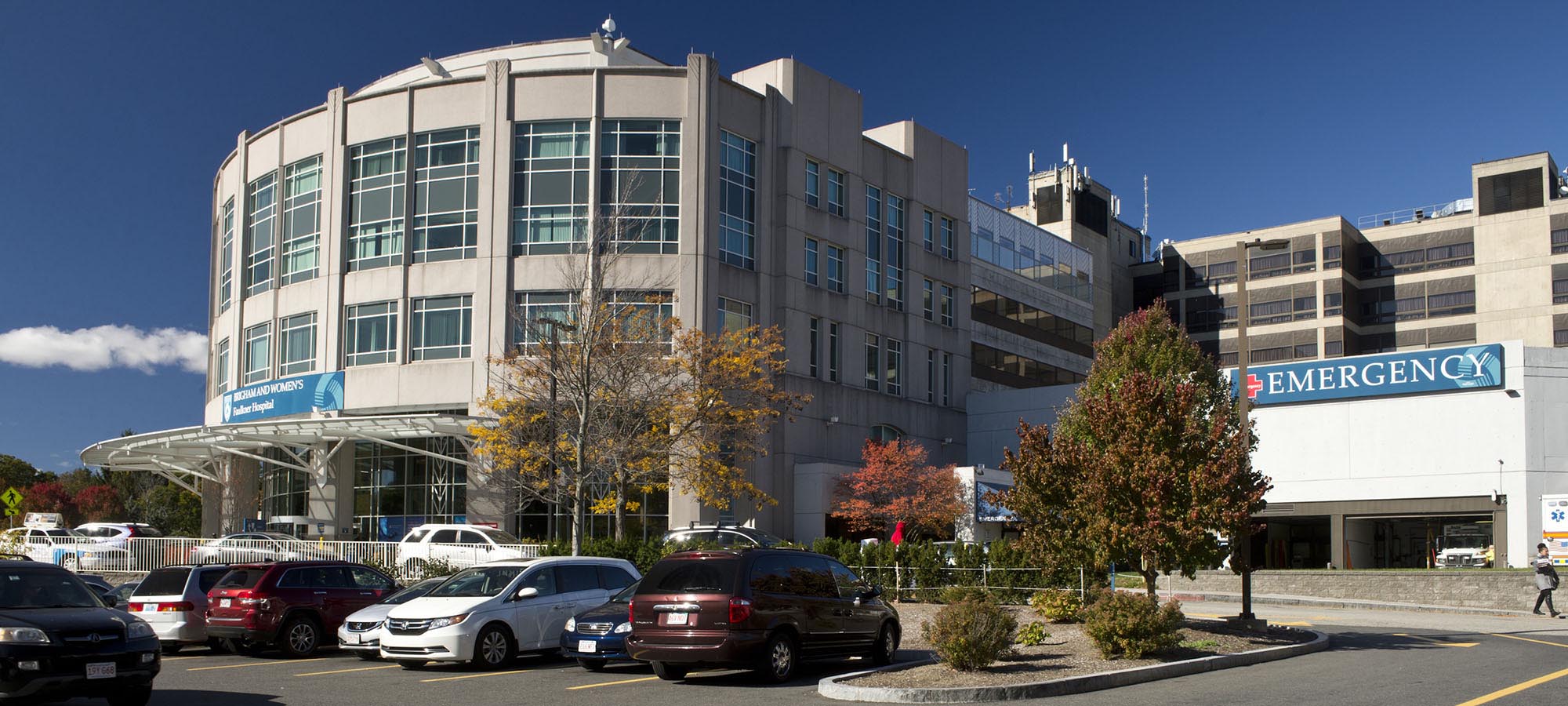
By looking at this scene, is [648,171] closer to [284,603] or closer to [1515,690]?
[284,603]

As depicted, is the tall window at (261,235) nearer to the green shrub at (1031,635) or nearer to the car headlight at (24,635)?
the green shrub at (1031,635)

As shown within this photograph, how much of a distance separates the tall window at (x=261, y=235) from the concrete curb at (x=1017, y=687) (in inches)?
1701

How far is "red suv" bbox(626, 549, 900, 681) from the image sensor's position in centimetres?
1570

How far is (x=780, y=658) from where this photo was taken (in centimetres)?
1617

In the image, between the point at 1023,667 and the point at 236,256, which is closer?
the point at 1023,667

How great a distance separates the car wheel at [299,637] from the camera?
20.0 meters

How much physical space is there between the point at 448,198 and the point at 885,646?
34.7m

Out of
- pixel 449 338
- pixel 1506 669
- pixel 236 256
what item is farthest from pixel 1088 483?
pixel 236 256

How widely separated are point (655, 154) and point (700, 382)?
11.8 meters

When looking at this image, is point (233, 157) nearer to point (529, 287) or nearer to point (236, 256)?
point (236, 256)

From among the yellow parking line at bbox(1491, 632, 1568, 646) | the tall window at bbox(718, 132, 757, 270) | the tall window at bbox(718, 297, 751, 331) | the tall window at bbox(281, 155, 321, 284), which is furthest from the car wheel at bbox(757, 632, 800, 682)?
the tall window at bbox(281, 155, 321, 284)

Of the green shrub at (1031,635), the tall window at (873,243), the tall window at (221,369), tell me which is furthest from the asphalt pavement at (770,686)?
the tall window at (221,369)

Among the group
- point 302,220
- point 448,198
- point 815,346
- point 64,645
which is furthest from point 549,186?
point 64,645

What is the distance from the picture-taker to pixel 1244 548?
22250 mm
